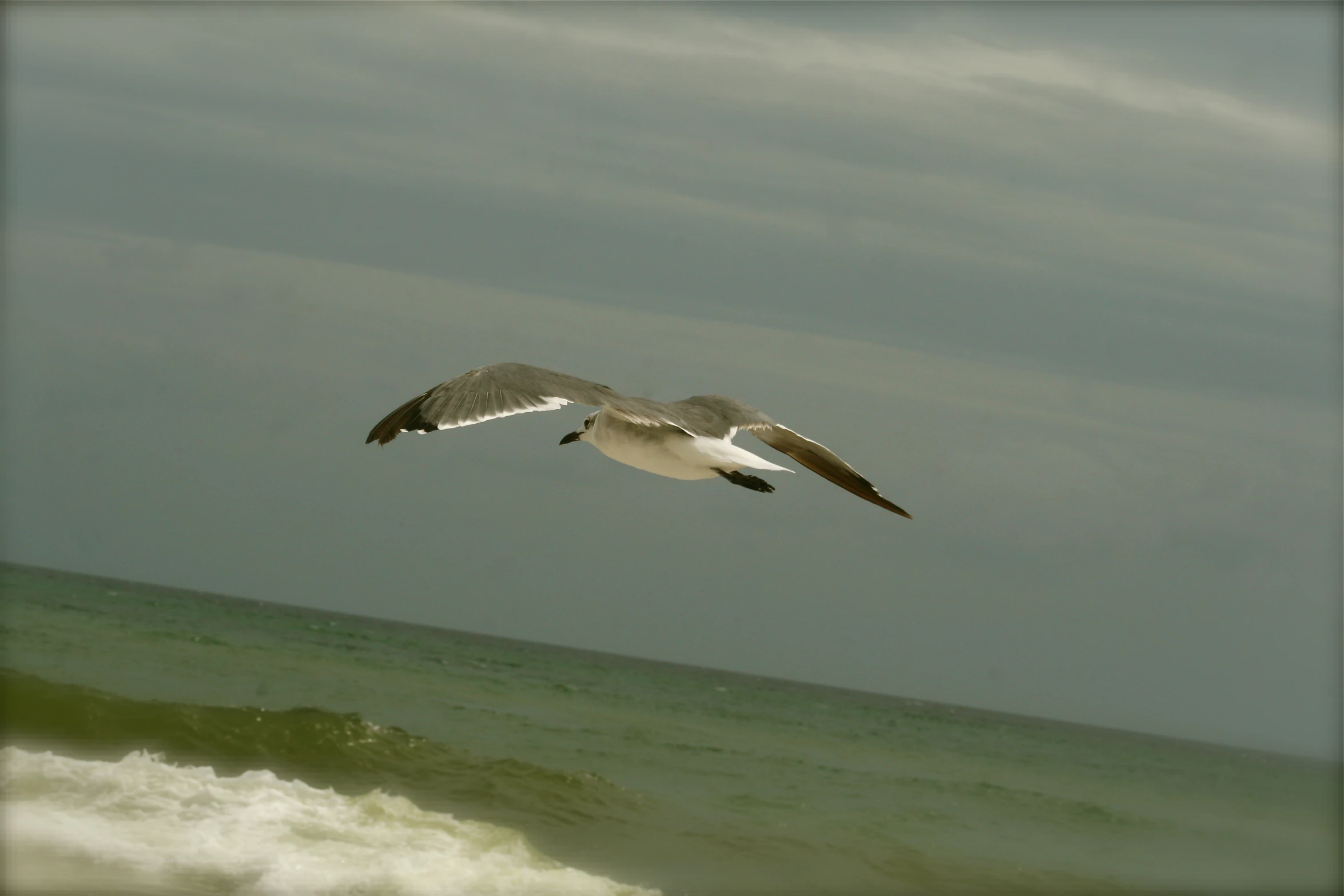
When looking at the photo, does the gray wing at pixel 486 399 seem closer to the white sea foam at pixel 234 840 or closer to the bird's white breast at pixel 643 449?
the bird's white breast at pixel 643 449

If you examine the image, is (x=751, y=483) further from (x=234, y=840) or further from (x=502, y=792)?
(x=502, y=792)

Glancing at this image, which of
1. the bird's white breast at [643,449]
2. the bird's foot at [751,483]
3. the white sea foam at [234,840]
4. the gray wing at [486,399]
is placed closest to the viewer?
the gray wing at [486,399]

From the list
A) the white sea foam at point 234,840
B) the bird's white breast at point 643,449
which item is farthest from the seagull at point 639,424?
the white sea foam at point 234,840

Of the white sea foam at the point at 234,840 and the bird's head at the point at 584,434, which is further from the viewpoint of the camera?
the white sea foam at the point at 234,840

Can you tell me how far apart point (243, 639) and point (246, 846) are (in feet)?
67.9

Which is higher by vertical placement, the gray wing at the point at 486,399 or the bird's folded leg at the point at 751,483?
the bird's folded leg at the point at 751,483

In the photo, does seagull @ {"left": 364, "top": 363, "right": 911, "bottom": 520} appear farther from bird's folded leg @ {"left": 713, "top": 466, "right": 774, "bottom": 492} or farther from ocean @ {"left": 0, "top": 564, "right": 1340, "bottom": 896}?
ocean @ {"left": 0, "top": 564, "right": 1340, "bottom": 896}

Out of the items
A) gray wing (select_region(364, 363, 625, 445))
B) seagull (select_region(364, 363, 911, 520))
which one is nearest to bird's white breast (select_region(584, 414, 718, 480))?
seagull (select_region(364, 363, 911, 520))

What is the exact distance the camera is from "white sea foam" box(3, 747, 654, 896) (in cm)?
1060

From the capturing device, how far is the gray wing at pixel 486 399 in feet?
18.2

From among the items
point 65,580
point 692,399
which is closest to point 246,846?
point 692,399

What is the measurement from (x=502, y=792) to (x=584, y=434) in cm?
932

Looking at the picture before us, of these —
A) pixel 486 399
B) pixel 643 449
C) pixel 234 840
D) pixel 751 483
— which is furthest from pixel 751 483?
pixel 234 840

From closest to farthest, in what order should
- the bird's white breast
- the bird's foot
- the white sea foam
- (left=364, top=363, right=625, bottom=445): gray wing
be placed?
(left=364, top=363, right=625, bottom=445): gray wing < the bird's white breast < the bird's foot < the white sea foam
